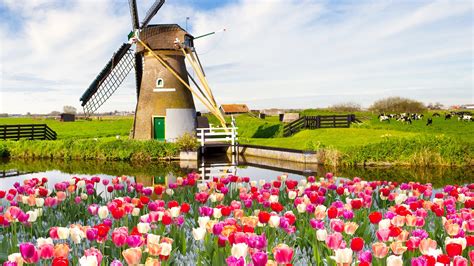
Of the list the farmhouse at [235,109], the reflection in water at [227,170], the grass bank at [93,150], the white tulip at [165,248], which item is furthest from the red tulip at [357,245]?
the farmhouse at [235,109]

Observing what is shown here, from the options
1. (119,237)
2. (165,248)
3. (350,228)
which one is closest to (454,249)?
(350,228)

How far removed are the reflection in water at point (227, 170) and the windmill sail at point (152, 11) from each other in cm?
820

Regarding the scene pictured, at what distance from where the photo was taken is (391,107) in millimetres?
69875

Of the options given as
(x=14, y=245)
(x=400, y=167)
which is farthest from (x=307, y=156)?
(x=14, y=245)

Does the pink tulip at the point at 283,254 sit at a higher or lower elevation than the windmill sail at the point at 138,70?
lower

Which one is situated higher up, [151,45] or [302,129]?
[151,45]

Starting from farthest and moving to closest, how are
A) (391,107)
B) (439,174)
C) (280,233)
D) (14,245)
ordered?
(391,107) → (439,174) → (280,233) → (14,245)

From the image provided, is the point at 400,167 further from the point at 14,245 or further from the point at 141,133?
the point at 14,245

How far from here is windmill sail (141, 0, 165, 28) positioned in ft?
85.6

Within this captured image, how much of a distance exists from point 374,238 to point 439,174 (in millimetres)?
12391

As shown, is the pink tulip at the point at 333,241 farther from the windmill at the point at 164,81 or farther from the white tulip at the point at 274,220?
the windmill at the point at 164,81

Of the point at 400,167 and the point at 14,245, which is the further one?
the point at 400,167

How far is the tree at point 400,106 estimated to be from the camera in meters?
67.0

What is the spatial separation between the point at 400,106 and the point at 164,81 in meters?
49.8
